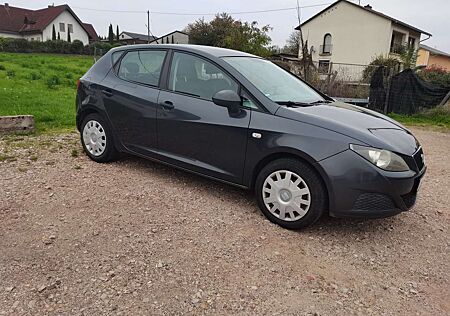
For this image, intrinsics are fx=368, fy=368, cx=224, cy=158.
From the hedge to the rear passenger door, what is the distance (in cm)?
2942

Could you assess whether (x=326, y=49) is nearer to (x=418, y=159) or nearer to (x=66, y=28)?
(x=66, y=28)

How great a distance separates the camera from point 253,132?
3457mm

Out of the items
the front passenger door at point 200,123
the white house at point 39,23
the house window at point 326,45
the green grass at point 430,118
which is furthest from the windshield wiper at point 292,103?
the white house at point 39,23

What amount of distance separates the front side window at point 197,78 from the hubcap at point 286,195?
0.98 meters

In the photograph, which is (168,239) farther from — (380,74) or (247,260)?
(380,74)

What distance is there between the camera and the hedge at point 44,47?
33.3 meters

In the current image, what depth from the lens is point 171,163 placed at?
4145 mm

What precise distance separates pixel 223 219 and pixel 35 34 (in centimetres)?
5599

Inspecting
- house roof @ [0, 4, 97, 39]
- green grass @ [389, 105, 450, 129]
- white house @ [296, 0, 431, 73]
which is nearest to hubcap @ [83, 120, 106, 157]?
green grass @ [389, 105, 450, 129]

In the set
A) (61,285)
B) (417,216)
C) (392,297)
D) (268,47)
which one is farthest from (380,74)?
(268,47)

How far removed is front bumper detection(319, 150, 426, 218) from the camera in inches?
118

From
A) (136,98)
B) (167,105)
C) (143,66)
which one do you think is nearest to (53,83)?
(143,66)

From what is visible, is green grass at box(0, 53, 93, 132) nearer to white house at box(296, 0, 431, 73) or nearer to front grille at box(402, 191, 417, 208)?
front grille at box(402, 191, 417, 208)

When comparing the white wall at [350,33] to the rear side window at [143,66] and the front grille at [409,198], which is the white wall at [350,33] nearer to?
the rear side window at [143,66]
